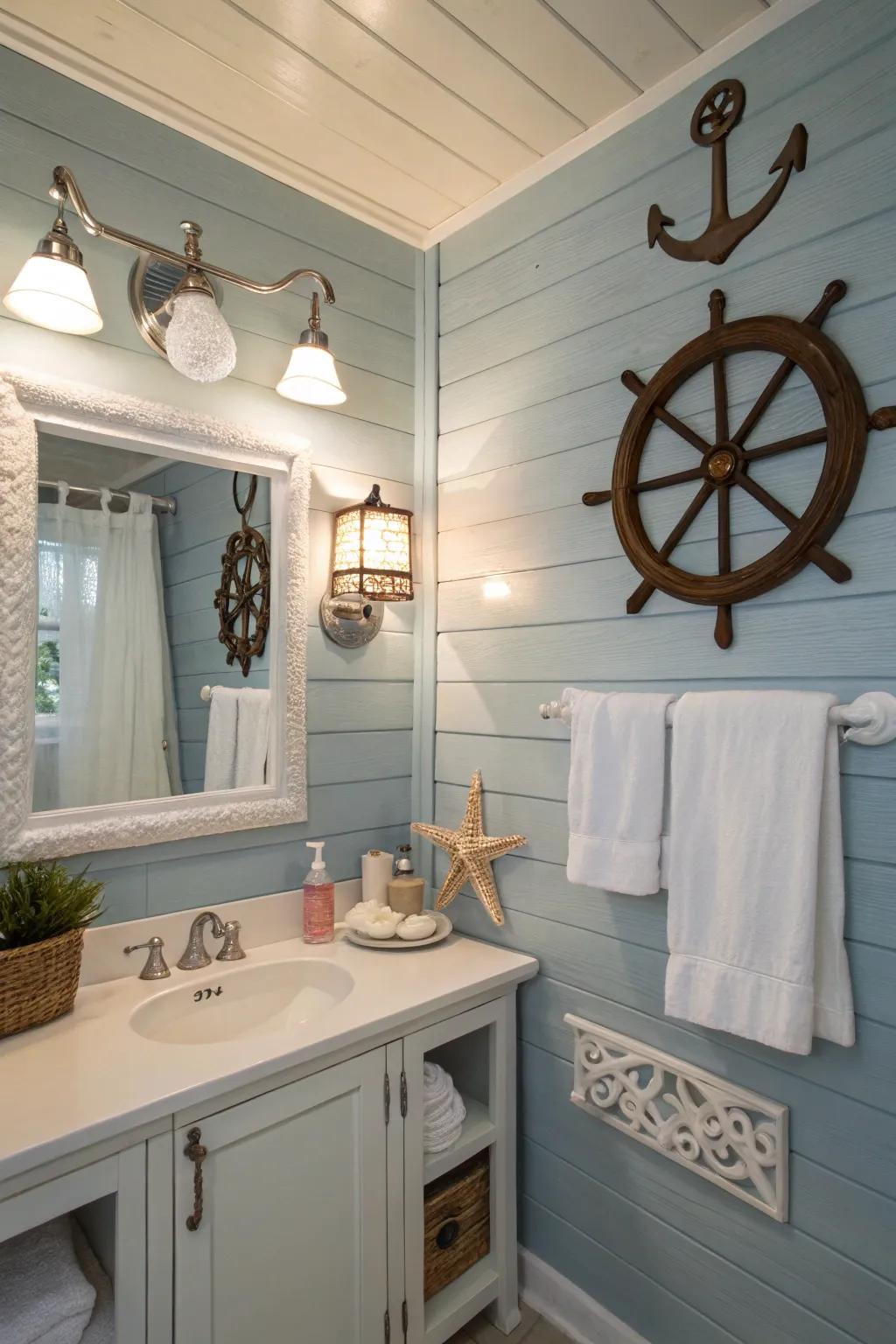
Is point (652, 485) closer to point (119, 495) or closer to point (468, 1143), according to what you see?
point (119, 495)

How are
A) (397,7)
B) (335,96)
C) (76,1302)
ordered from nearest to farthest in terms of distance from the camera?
(76,1302)
(397,7)
(335,96)

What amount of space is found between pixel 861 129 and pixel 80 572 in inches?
60.0

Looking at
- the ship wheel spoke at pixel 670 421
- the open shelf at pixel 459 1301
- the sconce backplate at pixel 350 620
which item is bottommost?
the open shelf at pixel 459 1301

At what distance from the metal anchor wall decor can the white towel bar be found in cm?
84

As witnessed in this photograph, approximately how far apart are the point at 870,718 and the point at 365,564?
107 cm

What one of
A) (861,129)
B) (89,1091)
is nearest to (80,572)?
(89,1091)

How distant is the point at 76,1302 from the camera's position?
1091 mm

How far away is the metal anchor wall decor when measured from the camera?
1356 millimetres

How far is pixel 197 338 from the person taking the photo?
145 cm

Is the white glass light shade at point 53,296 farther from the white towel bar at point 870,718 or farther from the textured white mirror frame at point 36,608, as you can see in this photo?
the white towel bar at point 870,718

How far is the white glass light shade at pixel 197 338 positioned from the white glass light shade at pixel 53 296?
0.44ft

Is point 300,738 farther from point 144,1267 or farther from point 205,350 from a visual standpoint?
point 144,1267

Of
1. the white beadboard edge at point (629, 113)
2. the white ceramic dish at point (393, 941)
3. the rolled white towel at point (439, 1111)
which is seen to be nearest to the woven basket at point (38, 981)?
the white ceramic dish at point (393, 941)

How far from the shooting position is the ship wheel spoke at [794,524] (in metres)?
1.25
